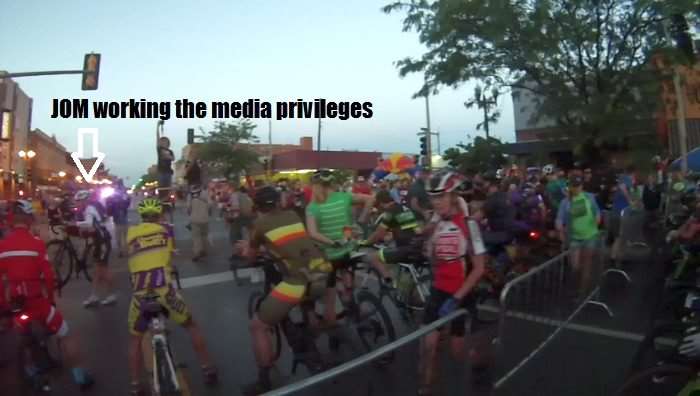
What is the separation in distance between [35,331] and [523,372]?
447cm

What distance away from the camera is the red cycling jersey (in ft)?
15.9

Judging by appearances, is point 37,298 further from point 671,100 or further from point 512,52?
point 671,100

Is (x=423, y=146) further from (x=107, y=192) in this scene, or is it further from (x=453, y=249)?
(x=453, y=249)

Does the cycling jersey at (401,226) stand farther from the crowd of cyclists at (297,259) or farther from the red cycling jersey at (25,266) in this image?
the red cycling jersey at (25,266)

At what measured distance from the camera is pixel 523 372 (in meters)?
4.76

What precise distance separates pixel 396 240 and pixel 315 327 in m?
2.55

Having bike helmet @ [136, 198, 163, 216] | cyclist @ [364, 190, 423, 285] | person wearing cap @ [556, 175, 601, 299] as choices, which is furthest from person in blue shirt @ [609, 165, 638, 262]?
bike helmet @ [136, 198, 163, 216]

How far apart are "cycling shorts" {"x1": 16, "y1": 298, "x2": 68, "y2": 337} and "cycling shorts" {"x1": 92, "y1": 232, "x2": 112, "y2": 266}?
11.3 feet

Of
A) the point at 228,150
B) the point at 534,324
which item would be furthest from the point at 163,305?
the point at 228,150

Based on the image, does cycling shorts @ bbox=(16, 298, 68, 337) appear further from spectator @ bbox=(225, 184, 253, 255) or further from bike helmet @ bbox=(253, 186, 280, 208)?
spectator @ bbox=(225, 184, 253, 255)

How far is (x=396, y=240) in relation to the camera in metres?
7.18

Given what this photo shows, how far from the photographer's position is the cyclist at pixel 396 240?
600 cm

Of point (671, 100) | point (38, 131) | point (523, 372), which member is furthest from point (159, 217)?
point (38, 131)

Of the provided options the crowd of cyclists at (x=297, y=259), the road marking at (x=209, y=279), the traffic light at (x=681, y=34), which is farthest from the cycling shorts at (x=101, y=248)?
the traffic light at (x=681, y=34)
